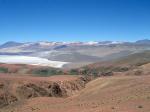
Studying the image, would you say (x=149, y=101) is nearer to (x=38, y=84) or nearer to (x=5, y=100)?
(x=5, y=100)

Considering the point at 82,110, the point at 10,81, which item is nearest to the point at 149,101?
the point at 82,110

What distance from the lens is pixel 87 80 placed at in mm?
64875

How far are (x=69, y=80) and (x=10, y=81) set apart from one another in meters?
12.4

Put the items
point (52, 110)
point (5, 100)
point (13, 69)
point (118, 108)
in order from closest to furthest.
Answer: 1. point (118, 108)
2. point (52, 110)
3. point (5, 100)
4. point (13, 69)

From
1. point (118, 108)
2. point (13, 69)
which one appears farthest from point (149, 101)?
point (13, 69)

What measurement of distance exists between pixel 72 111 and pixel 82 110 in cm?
96

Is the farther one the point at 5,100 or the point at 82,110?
the point at 5,100

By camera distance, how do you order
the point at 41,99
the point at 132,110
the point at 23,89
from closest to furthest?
the point at 132,110, the point at 41,99, the point at 23,89

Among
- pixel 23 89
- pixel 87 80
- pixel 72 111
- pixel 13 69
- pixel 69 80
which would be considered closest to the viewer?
pixel 72 111

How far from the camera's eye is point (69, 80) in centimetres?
5841

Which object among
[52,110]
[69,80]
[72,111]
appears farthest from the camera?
[69,80]

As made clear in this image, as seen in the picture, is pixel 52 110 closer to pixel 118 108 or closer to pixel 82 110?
pixel 82 110

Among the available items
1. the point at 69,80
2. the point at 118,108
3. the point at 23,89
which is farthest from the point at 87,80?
the point at 118,108

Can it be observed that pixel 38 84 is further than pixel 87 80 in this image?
No
